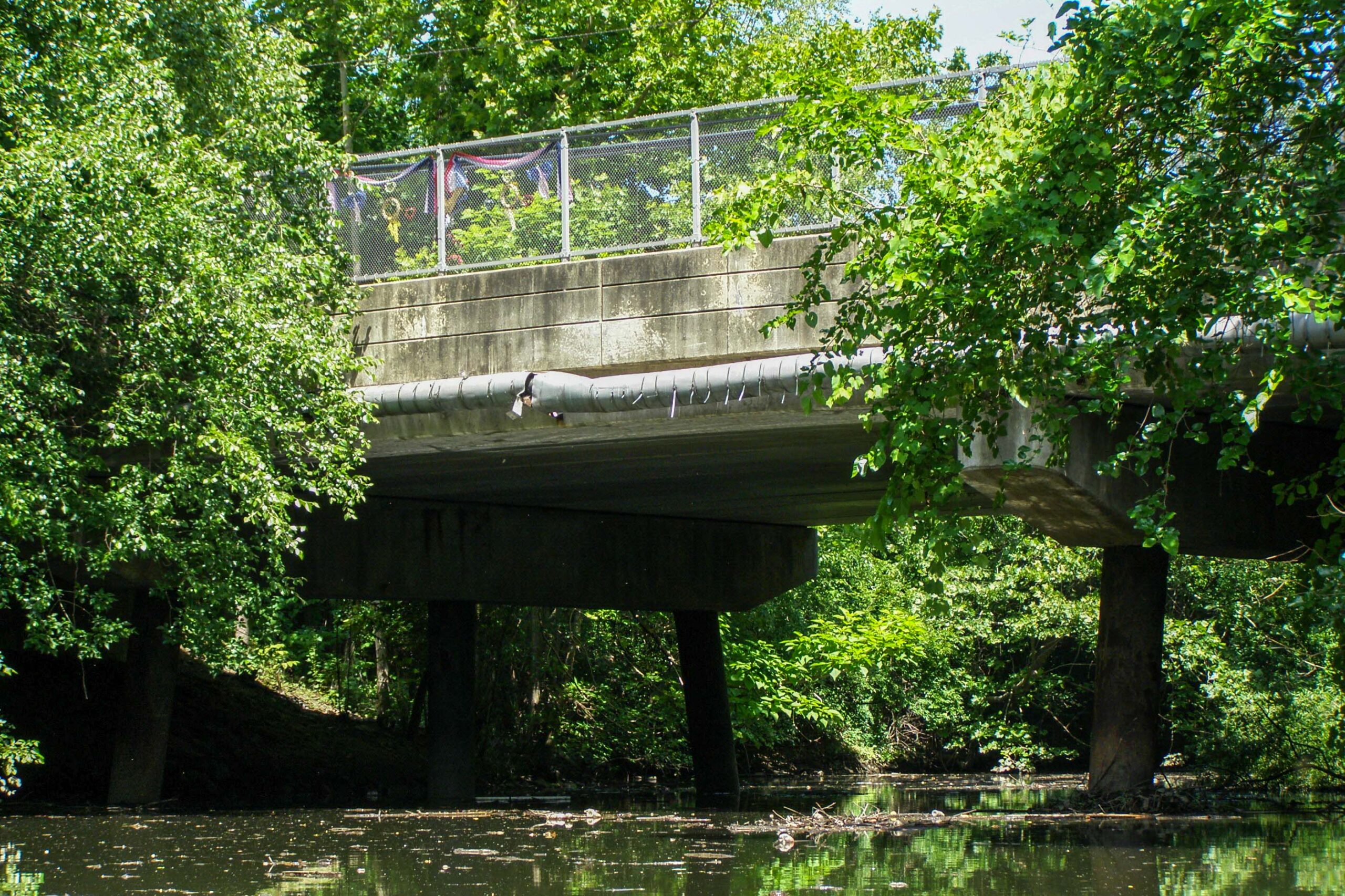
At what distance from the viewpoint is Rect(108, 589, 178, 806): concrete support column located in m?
14.1

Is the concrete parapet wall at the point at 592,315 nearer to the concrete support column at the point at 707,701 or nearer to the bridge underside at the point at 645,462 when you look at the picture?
the bridge underside at the point at 645,462

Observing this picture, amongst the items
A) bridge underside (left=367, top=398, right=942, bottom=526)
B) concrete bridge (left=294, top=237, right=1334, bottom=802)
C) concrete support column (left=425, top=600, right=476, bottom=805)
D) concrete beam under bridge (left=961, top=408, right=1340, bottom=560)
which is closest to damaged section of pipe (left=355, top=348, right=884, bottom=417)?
concrete bridge (left=294, top=237, right=1334, bottom=802)

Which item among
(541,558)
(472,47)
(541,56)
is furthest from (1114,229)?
(472,47)

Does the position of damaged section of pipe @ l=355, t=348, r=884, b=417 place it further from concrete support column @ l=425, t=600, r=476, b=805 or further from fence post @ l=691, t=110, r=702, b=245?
concrete support column @ l=425, t=600, r=476, b=805

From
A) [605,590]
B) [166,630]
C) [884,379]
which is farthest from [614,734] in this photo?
[884,379]

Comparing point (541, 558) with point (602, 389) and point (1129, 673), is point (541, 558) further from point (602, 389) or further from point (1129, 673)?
point (1129, 673)

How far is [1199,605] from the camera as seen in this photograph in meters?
23.1

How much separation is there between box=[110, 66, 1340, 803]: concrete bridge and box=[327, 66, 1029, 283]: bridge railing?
2.3 inches

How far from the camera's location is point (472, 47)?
26.1 metres

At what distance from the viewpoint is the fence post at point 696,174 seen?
1122 cm

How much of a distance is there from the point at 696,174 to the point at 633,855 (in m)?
5.17

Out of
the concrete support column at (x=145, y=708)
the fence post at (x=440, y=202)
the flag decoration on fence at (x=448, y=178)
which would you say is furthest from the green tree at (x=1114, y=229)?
the concrete support column at (x=145, y=708)

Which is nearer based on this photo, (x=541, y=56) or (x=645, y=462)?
(x=645, y=462)

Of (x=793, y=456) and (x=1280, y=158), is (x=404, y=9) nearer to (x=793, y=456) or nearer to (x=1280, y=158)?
(x=793, y=456)
